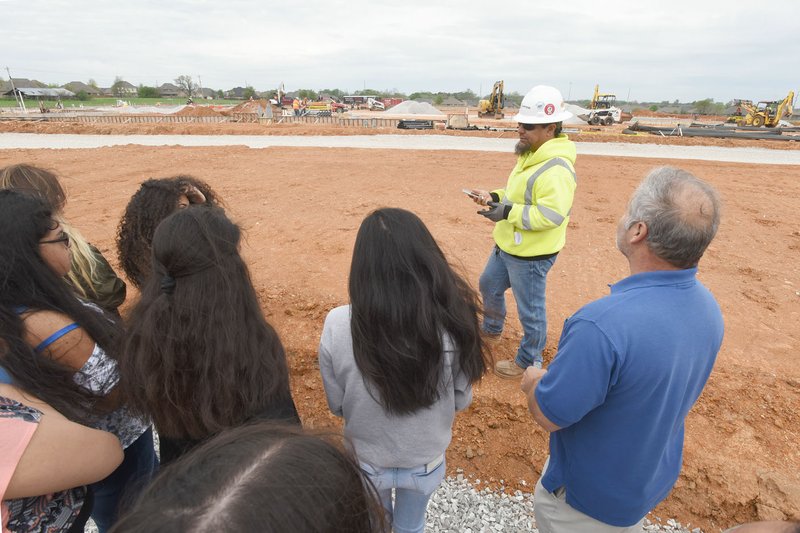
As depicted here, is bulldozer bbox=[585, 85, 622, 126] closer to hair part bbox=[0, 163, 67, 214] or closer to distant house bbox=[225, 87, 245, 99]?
hair part bbox=[0, 163, 67, 214]

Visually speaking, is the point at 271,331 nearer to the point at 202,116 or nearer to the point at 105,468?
the point at 105,468

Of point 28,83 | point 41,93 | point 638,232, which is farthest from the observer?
point 28,83

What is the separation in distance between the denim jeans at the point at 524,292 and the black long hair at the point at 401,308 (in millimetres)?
1600

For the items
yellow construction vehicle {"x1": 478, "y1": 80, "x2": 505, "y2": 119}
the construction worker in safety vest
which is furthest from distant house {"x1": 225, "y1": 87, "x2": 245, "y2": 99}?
the construction worker in safety vest

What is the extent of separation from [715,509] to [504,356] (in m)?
1.79

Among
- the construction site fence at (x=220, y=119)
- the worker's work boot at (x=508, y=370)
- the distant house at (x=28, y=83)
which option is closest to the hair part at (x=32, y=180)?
the worker's work boot at (x=508, y=370)

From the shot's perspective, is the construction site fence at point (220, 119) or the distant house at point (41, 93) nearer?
the construction site fence at point (220, 119)

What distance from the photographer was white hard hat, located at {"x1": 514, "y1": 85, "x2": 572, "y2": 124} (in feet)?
9.95

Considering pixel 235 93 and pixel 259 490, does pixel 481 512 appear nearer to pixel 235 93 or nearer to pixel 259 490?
pixel 259 490

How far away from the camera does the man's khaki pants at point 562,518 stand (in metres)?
1.78

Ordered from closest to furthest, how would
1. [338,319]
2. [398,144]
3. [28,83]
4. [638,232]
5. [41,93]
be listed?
[638,232] → [338,319] → [398,144] → [41,93] → [28,83]

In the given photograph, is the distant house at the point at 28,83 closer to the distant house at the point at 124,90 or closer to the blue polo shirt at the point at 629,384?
the distant house at the point at 124,90

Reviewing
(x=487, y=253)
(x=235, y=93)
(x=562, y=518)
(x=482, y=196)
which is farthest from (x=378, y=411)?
(x=235, y=93)

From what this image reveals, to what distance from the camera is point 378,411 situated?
5.82 ft
